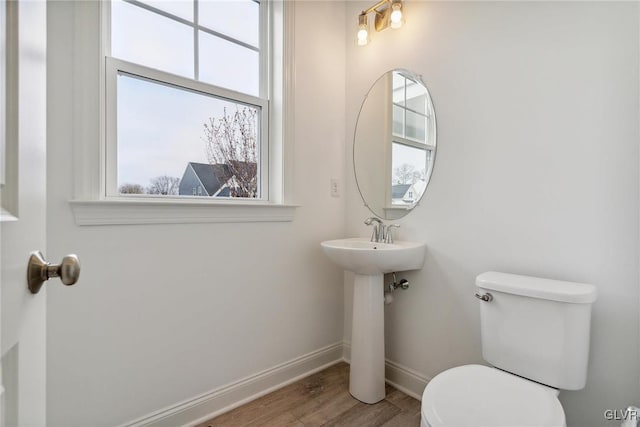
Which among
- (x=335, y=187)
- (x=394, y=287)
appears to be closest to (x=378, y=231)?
(x=394, y=287)

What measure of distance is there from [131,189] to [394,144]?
1.36 metres

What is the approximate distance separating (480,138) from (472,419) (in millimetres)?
1131

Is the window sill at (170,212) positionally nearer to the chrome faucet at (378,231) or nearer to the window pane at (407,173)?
the chrome faucet at (378,231)

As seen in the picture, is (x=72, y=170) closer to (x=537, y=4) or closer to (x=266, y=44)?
(x=266, y=44)

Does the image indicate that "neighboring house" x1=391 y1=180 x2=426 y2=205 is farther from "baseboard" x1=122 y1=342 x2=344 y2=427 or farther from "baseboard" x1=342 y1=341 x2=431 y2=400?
"baseboard" x1=122 y1=342 x2=344 y2=427

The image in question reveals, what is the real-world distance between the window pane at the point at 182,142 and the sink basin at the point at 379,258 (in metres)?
0.61

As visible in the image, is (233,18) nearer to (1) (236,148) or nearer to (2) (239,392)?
(1) (236,148)

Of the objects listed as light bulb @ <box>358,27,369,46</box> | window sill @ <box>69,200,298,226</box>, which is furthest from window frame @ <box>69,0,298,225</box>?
light bulb @ <box>358,27,369,46</box>

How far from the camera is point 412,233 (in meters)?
1.78

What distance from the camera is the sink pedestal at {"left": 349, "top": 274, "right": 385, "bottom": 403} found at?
1.67 meters

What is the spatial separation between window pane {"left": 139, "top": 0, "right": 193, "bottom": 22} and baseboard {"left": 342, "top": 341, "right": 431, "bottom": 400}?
6.88 ft

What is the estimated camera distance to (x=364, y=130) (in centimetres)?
204

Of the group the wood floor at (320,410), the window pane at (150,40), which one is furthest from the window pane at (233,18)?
the wood floor at (320,410)

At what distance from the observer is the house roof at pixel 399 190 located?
1813 mm
